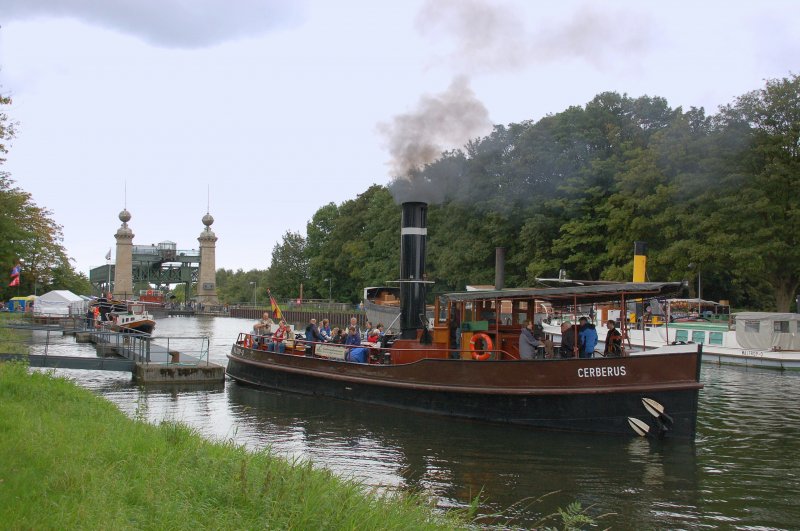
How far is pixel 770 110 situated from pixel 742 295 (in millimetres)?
20118

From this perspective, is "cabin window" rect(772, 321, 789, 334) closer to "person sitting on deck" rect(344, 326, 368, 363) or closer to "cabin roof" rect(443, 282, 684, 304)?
"cabin roof" rect(443, 282, 684, 304)

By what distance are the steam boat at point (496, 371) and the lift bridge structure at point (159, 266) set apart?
10280cm

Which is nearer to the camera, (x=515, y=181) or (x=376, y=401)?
(x=376, y=401)

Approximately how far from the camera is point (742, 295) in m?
55.4

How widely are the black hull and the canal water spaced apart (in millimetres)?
267

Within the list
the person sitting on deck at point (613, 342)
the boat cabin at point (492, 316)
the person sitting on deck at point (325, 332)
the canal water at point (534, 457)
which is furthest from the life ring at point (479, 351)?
the person sitting on deck at point (325, 332)

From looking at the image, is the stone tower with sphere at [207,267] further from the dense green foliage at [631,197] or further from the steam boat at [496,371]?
the steam boat at [496,371]

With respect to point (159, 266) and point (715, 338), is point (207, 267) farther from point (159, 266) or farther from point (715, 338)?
point (715, 338)

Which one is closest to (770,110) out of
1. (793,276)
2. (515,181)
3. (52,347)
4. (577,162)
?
(793,276)

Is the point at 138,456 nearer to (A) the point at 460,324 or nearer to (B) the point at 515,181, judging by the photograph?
(A) the point at 460,324

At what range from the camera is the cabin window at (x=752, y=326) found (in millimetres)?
33500

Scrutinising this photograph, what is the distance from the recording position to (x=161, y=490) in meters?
7.32

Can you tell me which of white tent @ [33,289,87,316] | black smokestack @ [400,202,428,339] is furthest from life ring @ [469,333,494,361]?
white tent @ [33,289,87,316]

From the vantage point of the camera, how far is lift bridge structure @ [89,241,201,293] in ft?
390
